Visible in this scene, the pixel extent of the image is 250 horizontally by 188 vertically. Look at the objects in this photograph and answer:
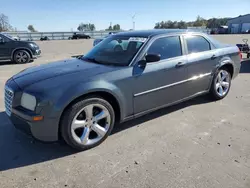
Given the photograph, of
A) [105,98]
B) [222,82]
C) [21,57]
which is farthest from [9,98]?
[21,57]

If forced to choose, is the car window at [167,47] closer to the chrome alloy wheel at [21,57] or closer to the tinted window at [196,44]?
the tinted window at [196,44]

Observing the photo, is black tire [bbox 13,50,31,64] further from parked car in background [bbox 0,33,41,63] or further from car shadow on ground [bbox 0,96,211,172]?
car shadow on ground [bbox 0,96,211,172]

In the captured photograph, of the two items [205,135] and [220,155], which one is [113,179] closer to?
[220,155]

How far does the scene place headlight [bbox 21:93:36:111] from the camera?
2.84m

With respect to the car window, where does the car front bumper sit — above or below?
below

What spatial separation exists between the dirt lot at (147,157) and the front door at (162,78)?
1.43 feet

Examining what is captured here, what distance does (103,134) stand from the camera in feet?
11.0

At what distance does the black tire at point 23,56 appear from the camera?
35.8ft

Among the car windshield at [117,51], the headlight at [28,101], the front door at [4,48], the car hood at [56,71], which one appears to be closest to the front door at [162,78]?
the car windshield at [117,51]

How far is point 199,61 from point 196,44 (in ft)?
1.23

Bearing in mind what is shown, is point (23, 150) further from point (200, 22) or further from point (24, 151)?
point (200, 22)

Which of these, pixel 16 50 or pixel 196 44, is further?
pixel 16 50

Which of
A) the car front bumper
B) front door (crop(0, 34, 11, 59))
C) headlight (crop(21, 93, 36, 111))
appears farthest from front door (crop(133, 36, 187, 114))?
front door (crop(0, 34, 11, 59))

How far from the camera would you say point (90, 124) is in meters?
3.23
